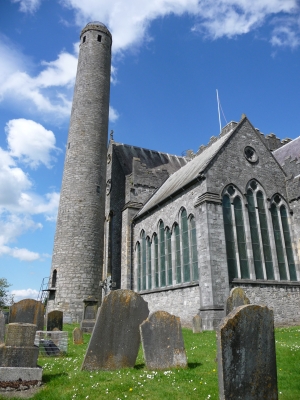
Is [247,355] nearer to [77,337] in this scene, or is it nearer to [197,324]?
[77,337]

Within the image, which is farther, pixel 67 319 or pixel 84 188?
pixel 84 188

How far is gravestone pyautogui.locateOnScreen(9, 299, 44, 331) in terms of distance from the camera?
11.3m

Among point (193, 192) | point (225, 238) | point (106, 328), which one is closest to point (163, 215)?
point (193, 192)

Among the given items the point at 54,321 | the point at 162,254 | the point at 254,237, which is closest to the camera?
the point at 54,321

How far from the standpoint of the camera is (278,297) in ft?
50.5

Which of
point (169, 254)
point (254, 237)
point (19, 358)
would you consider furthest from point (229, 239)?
point (19, 358)

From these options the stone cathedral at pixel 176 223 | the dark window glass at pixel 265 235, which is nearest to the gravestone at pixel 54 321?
the stone cathedral at pixel 176 223

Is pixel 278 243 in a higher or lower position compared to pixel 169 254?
higher

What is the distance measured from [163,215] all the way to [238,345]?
50.1 ft

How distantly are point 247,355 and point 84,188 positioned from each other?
1949cm

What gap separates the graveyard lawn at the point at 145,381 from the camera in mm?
5297

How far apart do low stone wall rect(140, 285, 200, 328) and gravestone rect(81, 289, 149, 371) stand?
313 inches

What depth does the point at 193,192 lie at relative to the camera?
1689 cm

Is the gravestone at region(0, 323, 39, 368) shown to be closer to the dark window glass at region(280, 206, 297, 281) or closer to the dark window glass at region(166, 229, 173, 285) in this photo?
the dark window glass at region(166, 229, 173, 285)
